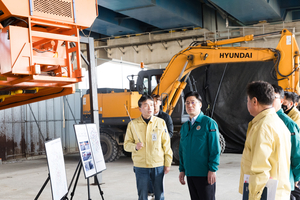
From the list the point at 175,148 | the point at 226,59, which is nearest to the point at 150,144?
the point at 175,148

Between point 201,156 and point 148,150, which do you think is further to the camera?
point 148,150

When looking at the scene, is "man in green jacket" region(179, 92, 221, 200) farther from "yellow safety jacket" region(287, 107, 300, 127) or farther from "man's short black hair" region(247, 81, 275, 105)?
"yellow safety jacket" region(287, 107, 300, 127)

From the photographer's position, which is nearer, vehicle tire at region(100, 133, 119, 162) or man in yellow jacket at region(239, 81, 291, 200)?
man in yellow jacket at region(239, 81, 291, 200)

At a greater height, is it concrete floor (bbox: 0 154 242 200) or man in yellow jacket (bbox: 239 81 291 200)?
man in yellow jacket (bbox: 239 81 291 200)

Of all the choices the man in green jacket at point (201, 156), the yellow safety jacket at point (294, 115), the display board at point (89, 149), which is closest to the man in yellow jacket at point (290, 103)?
the yellow safety jacket at point (294, 115)

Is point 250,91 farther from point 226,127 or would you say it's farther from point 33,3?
point 226,127

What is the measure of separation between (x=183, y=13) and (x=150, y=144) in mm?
8935

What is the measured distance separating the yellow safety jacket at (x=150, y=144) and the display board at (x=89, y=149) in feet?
2.32

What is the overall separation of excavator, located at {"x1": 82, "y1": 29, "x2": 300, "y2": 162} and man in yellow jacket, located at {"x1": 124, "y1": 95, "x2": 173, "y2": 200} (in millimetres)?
4340

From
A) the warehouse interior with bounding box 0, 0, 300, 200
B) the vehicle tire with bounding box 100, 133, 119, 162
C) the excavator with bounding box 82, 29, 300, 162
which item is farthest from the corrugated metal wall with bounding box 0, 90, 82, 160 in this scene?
the excavator with bounding box 82, 29, 300, 162

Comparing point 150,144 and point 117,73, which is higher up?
point 117,73

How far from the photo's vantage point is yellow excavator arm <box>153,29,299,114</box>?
25.7 feet

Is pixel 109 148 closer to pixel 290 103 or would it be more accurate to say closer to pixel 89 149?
pixel 89 149

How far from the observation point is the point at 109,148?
33.3 ft
